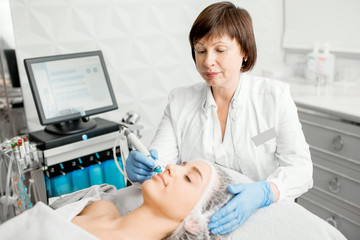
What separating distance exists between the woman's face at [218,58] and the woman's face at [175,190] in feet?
1.30

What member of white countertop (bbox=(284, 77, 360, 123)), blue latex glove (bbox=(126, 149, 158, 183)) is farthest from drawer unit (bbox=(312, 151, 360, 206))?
blue latex glove (bbox=(126, 149, 158, 183))

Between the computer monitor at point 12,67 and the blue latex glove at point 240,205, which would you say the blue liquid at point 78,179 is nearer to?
the computer monitor at point 12,67

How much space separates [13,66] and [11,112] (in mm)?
264

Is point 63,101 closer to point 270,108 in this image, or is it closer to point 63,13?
point 63,13

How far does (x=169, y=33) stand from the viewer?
8.06 feet

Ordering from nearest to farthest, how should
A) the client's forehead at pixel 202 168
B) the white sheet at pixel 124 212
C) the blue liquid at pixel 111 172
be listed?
1. the white sheet at pixel 124 212
2. the client's forehead at pixel 202 168
3. the blue liquid at pixel 111 172

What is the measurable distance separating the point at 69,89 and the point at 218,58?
A: 2.85 ft

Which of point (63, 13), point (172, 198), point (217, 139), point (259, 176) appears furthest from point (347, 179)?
point (63, 13)

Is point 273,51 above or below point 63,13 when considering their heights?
below

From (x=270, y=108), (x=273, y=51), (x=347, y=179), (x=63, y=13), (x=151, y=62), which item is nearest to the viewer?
(x=270, y=108)

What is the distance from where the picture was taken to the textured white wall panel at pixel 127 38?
2.02m

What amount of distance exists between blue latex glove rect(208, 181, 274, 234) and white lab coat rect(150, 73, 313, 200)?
129mm

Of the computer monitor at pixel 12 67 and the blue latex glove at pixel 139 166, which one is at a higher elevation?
the computer monitor at pixel 12 67

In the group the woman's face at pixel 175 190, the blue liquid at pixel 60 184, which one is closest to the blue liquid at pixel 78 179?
the blue liquid at pixel 60 184
